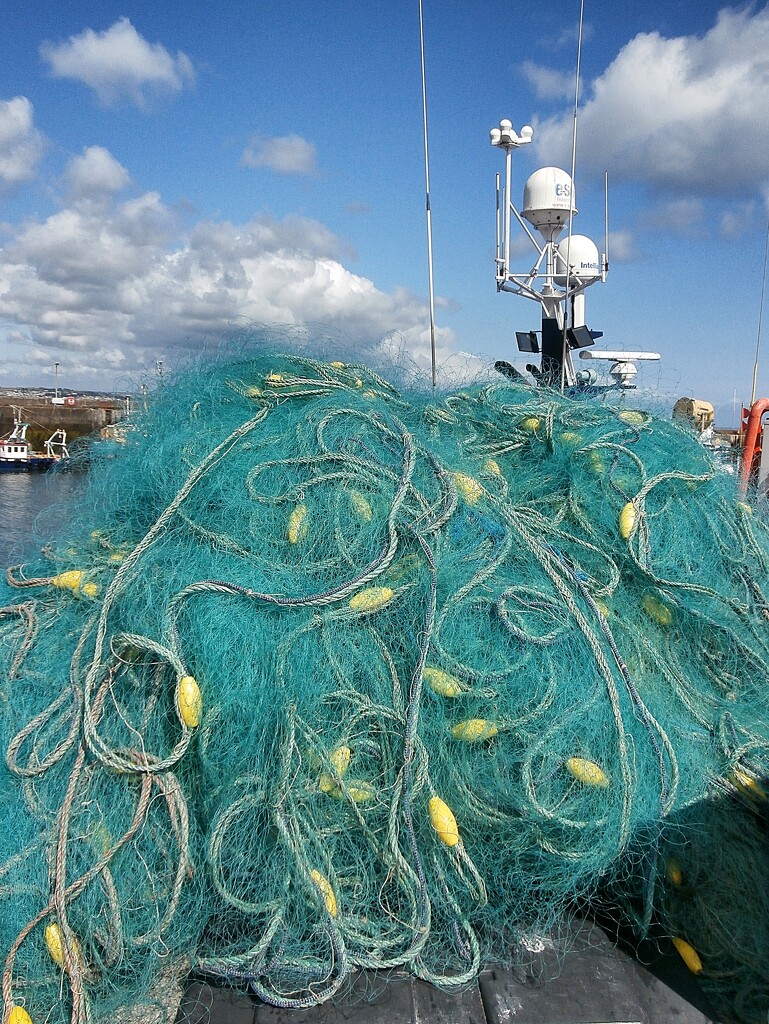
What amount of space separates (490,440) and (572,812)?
209 cm

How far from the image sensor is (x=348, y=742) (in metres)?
2.52

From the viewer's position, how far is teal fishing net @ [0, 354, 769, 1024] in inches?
93.7

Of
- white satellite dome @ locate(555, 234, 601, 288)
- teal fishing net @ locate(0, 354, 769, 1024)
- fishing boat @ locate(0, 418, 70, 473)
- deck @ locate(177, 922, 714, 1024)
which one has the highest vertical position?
white satellite dome @ locate(555, 234, 601, 288)

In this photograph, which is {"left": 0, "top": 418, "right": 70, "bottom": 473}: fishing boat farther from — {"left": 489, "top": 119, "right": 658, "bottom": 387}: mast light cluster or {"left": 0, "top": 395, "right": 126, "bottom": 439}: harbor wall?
{"left": 489, "top": 119, "right": 658, "bottom": 387}: mast light cluster

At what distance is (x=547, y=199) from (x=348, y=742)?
7636mm

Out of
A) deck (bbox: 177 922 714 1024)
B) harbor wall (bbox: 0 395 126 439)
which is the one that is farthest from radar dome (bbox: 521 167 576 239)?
harbor wall (bbox: 0 395 126 439)

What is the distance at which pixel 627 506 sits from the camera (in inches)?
127

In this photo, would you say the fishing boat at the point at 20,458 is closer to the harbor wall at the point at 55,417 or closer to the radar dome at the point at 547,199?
the harbor wall at the point at 55,417

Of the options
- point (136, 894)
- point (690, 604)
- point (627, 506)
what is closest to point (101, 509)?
point (136, 894)

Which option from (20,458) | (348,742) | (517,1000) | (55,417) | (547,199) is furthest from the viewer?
(55,417)

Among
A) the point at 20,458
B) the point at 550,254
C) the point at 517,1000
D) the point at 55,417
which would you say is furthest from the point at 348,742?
the point at 55,417

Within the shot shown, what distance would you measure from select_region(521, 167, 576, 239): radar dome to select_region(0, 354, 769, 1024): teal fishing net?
640 cm

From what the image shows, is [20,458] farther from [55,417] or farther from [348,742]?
[348,742]

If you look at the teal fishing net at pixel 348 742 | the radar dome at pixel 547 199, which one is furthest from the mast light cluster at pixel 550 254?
the teal fishing net at pixel 348 742
